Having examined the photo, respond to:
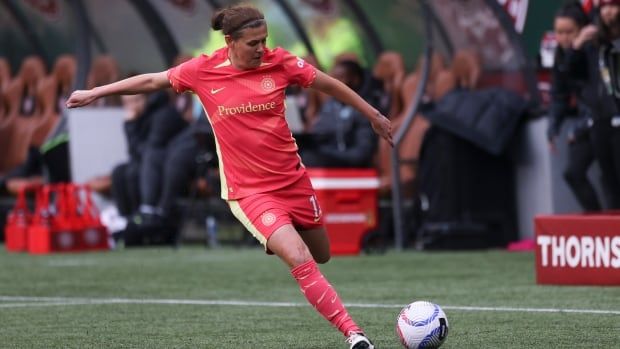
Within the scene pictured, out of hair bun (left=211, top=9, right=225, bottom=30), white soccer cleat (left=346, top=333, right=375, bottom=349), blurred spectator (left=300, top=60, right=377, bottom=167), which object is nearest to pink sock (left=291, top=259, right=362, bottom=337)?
white soccer cleat (left=346, top=333, right=375, bottom=349)

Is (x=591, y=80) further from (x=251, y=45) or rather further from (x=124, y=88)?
(x=124, y=88)

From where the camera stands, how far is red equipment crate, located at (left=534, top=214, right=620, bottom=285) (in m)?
10.3

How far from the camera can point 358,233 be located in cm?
1539

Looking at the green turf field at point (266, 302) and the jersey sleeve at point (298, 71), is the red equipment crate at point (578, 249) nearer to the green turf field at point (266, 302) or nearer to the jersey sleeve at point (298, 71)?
the green turf field at point (266, 302)

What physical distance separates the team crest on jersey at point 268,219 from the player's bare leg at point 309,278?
0.21ft

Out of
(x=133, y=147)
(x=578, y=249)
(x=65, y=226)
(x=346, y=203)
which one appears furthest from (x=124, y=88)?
(x=133, y=147)

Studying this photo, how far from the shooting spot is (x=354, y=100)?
756 cm

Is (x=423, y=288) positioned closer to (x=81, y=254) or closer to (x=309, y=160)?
(x=309, y=160)

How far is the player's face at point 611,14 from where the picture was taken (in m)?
12.7

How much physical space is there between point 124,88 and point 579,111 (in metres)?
6.90

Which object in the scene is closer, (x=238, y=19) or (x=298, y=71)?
(x=238, y=19)

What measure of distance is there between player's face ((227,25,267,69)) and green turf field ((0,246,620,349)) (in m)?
1.41

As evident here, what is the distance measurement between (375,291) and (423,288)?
353 mm

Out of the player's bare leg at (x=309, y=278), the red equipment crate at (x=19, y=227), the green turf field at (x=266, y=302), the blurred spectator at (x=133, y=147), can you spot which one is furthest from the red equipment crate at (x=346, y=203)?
the player's bare leg at (x=309, y=278)
